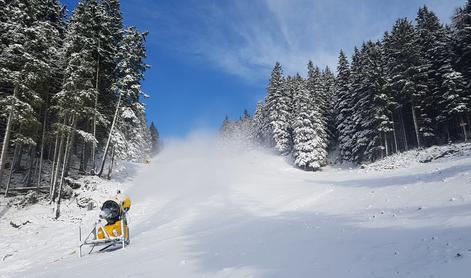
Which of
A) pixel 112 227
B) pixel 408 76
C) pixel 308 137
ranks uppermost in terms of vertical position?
pixel 408 76

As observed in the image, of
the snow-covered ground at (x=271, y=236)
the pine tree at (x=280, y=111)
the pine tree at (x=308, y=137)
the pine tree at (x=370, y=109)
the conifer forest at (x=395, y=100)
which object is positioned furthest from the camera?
the pine tree at (x=280, y=111)

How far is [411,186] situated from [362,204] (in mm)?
3982

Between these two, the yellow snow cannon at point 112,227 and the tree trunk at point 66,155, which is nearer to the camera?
the yellow snow cannon at point 112,227

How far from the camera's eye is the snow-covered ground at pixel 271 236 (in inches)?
271

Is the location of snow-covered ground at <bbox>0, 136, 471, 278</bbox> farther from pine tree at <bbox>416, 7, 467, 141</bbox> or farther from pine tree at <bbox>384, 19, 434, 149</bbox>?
pine tree at <bbox>384, 19, 434, 149</bbox>

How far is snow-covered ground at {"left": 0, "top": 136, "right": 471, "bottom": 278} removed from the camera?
6.89 metres

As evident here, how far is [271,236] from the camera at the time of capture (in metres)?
11.6

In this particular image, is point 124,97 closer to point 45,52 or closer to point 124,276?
point 45,52

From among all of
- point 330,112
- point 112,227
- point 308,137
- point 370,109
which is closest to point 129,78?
point 112,227

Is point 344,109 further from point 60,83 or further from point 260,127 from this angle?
point 60,83

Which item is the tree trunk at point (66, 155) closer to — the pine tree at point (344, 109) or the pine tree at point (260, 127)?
the pine tree at point (344, 109)

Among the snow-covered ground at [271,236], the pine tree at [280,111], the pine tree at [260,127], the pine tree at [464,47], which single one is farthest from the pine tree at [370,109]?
the snow-covered ground at [271,236]

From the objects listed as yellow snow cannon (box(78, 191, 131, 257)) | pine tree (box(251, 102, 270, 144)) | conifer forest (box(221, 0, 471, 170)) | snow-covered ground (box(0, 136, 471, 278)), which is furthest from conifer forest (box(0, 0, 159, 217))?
pine tree (box(251, 102, 270, 144))

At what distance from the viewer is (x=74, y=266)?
36.0ft
